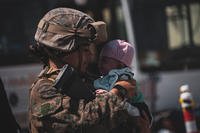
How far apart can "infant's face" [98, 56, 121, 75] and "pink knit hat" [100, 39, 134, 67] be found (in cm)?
2

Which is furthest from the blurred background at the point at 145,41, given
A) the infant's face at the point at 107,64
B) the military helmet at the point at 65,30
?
the military helmet at the point at 65,30

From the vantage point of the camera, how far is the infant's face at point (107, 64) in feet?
9.28

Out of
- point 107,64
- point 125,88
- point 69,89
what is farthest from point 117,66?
point 69,89

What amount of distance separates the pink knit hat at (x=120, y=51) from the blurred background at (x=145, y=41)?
17.8 ft

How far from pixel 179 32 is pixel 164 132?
69.2 inches

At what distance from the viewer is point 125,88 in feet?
8.34

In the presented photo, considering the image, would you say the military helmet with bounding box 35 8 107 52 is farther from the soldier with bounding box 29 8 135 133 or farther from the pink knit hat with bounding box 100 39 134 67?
the pink knit hat with bounding box 100 39 134 67

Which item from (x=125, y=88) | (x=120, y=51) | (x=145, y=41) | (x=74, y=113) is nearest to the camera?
(x=74, y=113)

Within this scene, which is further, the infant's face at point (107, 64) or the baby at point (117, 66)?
the infant's face at point (107, 64)

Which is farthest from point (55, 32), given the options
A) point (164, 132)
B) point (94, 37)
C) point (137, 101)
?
point (164, 132)

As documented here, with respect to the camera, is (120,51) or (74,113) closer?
(74,113)

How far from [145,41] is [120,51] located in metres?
6.42

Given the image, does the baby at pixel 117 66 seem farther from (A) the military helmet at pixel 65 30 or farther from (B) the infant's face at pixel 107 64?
(A) the military helmet at pixel 65 30

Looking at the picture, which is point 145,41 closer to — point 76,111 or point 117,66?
point 117,66
